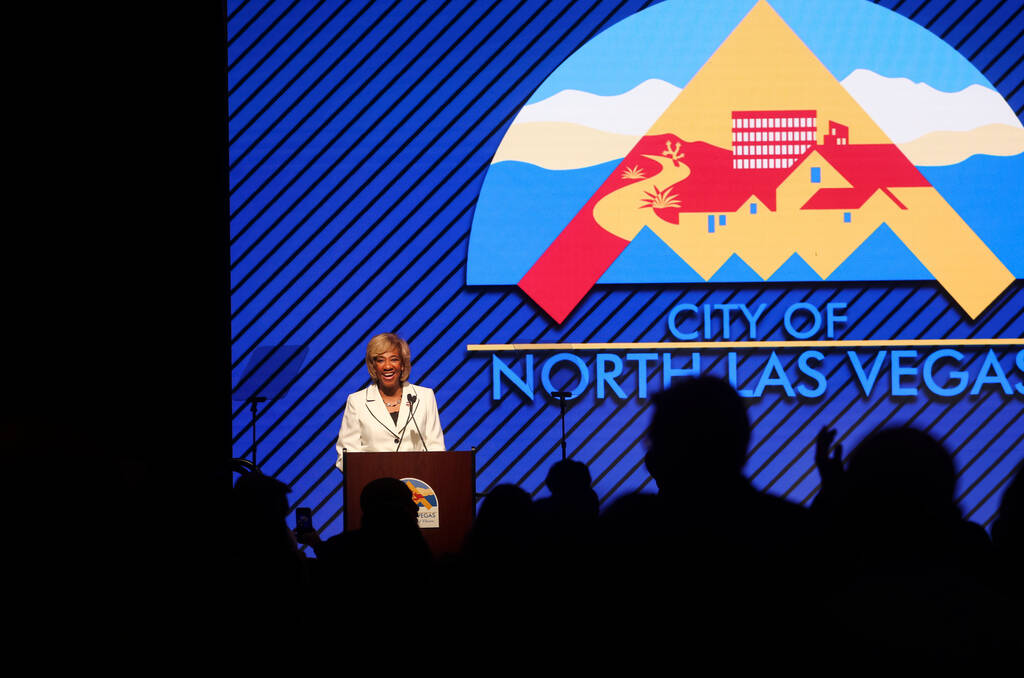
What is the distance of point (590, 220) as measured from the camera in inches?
209

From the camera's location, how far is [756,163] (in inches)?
207

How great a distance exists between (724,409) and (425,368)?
384 cm

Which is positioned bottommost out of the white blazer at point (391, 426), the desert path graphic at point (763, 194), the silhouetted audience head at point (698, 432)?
the silhouetted audience head at point (698, 432)

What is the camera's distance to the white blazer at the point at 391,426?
14.6 feet

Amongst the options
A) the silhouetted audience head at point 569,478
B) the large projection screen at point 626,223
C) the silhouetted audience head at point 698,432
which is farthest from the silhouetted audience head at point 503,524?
the large projection screen at point 626,223

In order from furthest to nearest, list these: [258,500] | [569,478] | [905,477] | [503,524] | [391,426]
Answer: [391,426], [569,478], [503,524], [258,500], [905,477]

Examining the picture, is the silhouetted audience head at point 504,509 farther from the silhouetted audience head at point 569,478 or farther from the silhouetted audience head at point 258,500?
the silhouetted audience head at point 569,478

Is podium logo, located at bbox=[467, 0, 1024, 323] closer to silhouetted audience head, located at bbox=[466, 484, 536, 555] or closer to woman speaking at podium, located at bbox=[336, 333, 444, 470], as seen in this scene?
woman speaking at podium, located at bbox=[336, 333, 444, 470]

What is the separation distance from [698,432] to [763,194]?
395 cm

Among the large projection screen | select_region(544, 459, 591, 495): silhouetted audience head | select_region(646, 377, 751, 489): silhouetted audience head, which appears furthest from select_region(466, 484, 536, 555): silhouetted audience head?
the large projection screen

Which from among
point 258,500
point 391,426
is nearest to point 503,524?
point 258,500

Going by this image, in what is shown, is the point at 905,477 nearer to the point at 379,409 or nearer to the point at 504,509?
the point at 504,509

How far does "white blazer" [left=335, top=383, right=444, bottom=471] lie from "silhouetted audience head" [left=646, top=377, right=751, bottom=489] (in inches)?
113

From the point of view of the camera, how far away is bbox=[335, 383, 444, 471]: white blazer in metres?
4.46
